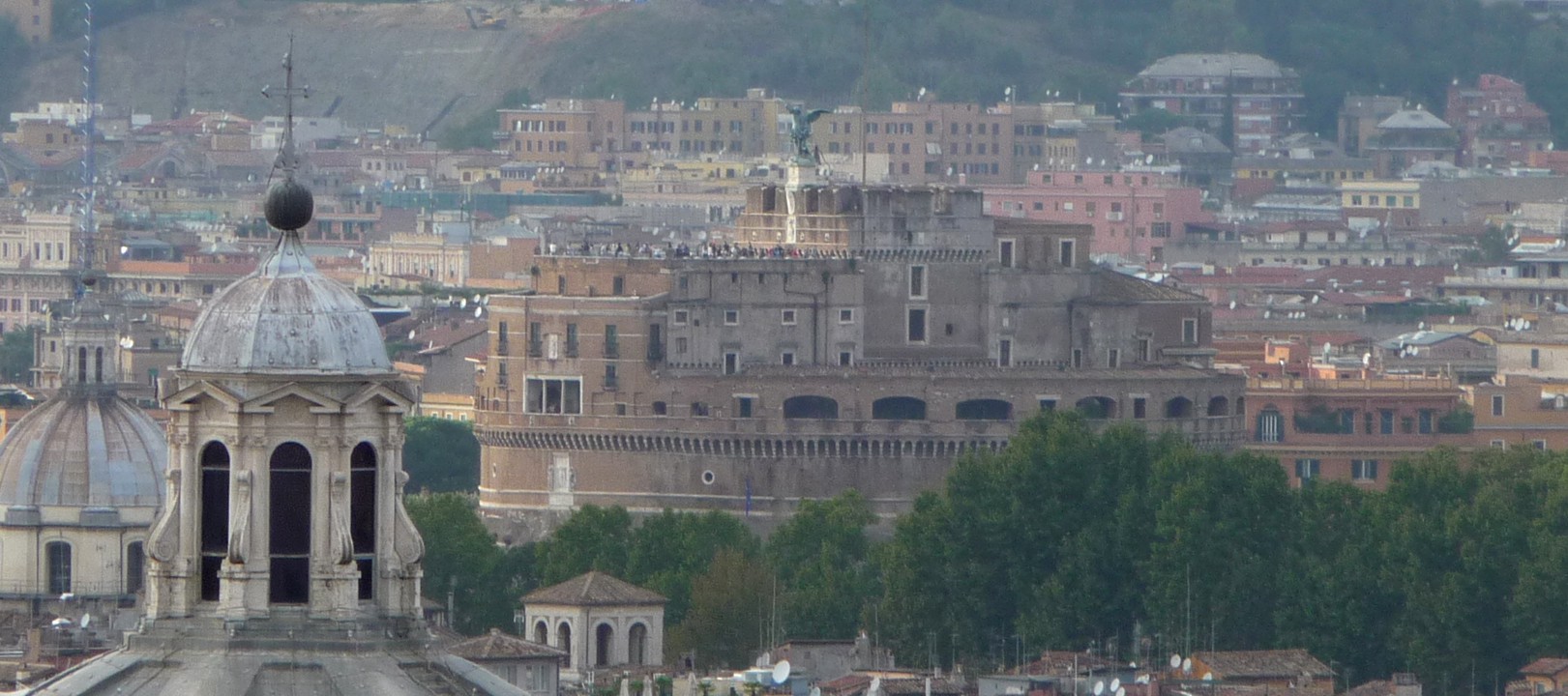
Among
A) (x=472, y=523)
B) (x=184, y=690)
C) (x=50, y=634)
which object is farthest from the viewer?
(x=472, y=523)

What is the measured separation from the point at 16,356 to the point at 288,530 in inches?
4534

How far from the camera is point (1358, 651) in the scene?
78.8 metres

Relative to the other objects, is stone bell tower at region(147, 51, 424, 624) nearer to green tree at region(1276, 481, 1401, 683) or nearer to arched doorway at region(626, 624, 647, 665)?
green tree at region(1276, 481, 1401, 683)

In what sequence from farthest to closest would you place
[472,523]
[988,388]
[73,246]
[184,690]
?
[73,246]
[988,388]
[472,523]
[184,690]

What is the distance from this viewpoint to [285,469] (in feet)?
90.5

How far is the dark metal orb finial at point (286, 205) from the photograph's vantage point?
2814 cm

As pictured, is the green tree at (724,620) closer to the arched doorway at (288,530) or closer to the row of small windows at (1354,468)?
the row of small windows at (1354,468)

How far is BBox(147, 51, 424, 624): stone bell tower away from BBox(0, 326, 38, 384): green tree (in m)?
106

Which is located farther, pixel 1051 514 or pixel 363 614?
pixel 1051 514

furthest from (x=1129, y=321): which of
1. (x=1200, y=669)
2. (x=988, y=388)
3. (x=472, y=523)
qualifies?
(x=1200, y=669)

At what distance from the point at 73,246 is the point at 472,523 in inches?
3126

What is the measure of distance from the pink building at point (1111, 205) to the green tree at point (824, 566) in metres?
78.2

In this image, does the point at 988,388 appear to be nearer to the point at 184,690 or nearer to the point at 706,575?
the point at 706,575

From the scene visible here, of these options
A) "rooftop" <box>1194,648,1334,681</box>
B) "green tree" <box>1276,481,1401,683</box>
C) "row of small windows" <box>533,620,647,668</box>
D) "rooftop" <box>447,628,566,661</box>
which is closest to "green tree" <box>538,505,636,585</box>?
"row of small windows" <box>533,620,647,668</box>
